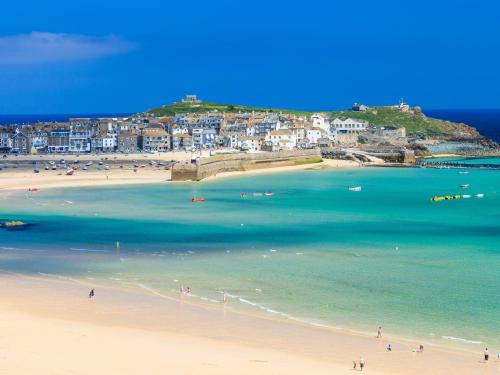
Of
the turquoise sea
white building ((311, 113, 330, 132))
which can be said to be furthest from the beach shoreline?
white building ((311, 113, 330, 132))

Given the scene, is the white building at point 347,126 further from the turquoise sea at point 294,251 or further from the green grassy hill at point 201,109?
the turquoise sea at point 294,251

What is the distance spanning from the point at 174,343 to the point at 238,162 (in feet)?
193

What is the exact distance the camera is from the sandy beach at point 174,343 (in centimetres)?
2041

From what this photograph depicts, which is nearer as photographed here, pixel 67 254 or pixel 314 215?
pixel 67 254

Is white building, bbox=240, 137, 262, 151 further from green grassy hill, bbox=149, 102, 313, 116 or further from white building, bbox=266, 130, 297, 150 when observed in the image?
green grassy hill, bbox=149, 102, 313, 116

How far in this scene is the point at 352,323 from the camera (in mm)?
24688

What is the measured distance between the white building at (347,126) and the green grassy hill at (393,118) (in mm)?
8316

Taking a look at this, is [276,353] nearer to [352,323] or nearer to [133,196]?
[352,323]

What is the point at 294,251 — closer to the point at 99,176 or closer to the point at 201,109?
the point at 99,176

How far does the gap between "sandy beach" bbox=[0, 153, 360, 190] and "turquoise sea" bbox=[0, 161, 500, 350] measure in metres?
4.56

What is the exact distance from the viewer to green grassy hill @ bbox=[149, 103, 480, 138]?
125 meters

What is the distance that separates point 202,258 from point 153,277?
403 centimetres

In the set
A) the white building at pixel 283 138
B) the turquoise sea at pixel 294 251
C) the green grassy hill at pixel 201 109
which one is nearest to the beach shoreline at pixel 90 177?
the turquoise sea at pixel 294 251

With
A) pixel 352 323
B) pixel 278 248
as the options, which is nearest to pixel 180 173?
pixel 278 248
